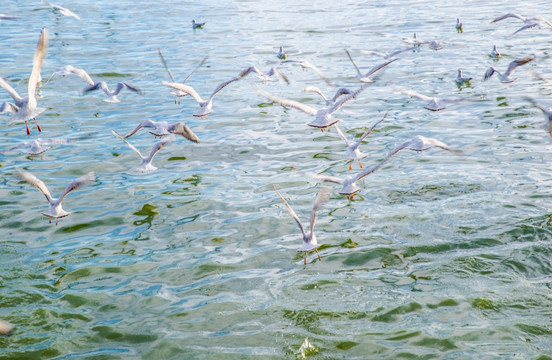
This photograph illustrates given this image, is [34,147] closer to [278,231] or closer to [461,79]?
[278,231]

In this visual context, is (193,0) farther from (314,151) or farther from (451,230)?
(451,230)

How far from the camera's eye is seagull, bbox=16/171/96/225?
8.80 m

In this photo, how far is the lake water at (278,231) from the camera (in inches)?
266

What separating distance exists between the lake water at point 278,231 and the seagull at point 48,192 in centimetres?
32

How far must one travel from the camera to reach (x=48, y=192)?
28.8 feet

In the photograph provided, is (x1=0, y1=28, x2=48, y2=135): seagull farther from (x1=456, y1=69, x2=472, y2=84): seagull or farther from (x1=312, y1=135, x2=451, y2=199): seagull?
(x1=456, y1=69, x2=472, y2=84): seagull

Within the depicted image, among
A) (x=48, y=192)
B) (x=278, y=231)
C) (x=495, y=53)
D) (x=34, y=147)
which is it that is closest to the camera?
(x=48, y=192)

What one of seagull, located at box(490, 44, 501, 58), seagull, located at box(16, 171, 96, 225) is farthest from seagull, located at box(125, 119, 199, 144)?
seagull, located at box(490, 44, 501, 58)

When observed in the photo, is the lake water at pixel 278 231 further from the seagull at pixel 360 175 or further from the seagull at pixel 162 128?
the seagull at pixel 162 128

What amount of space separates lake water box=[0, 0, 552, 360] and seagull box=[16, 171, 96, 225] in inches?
12.4

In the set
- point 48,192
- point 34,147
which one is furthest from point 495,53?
point 48,192

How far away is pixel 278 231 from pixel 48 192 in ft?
10.9

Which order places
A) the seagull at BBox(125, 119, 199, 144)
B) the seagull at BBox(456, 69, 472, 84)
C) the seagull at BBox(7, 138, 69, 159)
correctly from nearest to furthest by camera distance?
the seagull at BBox(125, 119, 199, 144), the seagull at BBox(7, 138, 69, 159), the seagull at BBox(456, 69, 472, 84)

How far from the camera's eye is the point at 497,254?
8.10m
